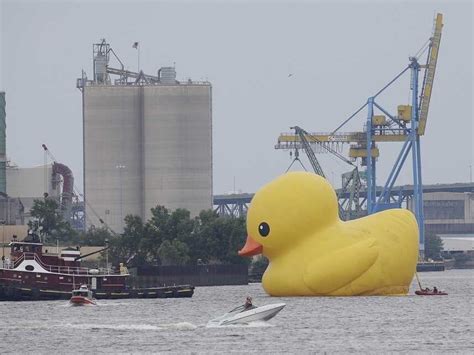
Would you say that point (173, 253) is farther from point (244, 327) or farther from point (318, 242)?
point (244, 327)

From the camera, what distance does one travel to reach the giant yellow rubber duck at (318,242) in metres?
103

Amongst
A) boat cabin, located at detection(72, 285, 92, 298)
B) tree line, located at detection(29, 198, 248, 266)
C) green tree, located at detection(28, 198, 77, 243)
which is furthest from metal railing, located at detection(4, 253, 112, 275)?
green tree, located at detection(28, 198, 77, 243)

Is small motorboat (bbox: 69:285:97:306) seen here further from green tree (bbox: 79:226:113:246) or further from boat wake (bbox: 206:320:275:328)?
green tree (bbox: 79:226:113:246)

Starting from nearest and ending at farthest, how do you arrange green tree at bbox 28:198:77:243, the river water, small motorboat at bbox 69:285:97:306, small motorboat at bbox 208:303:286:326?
the river water, small motorboat at bbox 208:303:286:326, small motorboat at bbox 69:285:97:306, green tree at bbox 28:198:77:243

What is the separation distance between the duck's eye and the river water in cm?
378

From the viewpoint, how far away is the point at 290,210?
4050 inches

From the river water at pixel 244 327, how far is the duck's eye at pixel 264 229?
12.4 feet

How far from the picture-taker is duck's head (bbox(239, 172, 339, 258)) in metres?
103

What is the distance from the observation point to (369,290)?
104188mm

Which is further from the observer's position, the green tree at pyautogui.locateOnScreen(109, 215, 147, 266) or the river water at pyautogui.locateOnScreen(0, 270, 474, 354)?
the green tree at pyautogui.locateOnScreen(109, 215, 147, 266)

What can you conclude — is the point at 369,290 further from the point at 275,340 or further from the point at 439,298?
the point at 275,340

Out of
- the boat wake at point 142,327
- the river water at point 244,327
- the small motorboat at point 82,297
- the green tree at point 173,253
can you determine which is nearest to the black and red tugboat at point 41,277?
the river water at point 244,327

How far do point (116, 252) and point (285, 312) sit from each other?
69267mm

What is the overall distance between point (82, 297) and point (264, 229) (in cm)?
1327
